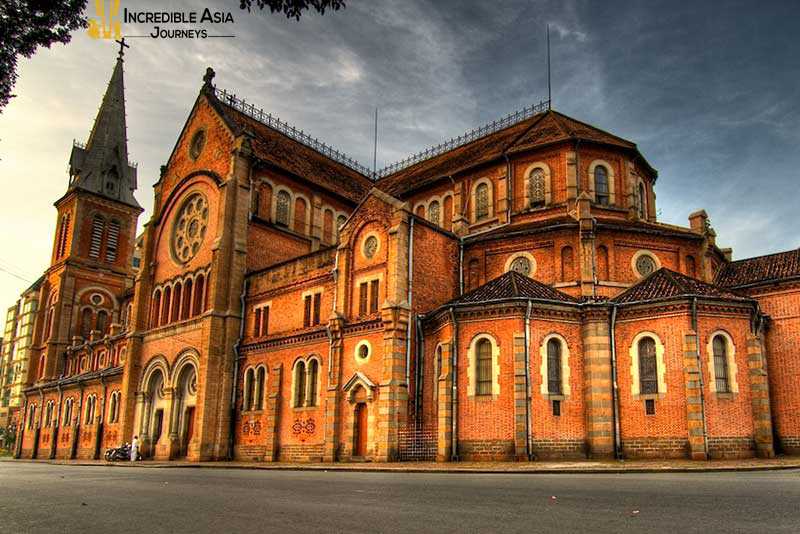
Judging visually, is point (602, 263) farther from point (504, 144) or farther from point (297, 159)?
point (297, 159)

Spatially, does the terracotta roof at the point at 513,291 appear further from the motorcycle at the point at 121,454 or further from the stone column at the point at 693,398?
the motorcycle at the point at 121,454

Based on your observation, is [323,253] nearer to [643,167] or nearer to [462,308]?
[462,308]

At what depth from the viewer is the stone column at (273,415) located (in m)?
33.0

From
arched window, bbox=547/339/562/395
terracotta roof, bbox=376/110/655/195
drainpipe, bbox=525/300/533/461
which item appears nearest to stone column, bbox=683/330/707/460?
arched window, bbox=547/339/562/395

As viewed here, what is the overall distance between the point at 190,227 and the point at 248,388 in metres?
12.0

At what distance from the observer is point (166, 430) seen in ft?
126

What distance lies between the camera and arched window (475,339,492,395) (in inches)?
1009

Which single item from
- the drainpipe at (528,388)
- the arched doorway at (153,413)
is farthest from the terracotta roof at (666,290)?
the arched doorway at (153,413)

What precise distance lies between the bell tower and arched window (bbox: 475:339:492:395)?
43.1m

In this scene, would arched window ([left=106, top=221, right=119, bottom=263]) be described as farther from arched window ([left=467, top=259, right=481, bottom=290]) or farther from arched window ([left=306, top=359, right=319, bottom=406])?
arched window ([left=467, top=259, right=481, bottom=290])

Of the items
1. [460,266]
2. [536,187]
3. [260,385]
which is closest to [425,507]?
[460,266]

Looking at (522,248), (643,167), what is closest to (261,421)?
(522,248)

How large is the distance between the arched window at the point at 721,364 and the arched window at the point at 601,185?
36.5ft

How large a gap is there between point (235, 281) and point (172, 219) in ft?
30.7
